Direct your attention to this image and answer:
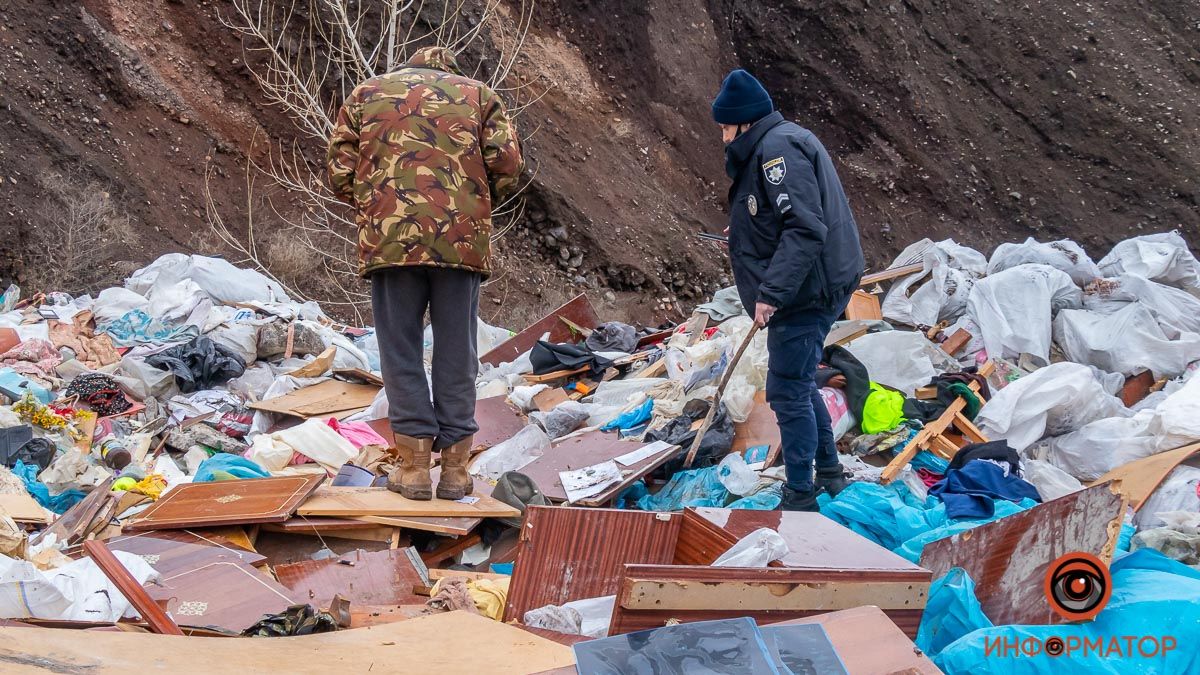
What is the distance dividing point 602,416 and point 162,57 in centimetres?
854

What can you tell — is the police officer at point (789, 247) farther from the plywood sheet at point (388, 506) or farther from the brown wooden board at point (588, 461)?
the plywood sheet at point (388, 506)

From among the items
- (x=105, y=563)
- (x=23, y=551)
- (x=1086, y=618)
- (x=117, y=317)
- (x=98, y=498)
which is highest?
(x=1086, y=618)

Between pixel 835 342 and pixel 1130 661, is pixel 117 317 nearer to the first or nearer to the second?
pixel 835 342

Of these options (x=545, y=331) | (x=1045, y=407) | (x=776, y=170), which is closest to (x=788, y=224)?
(x=776, y=170)

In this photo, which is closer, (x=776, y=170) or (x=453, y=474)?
(x=776, y=170)

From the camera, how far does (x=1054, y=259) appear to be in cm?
698

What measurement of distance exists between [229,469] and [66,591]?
176cm

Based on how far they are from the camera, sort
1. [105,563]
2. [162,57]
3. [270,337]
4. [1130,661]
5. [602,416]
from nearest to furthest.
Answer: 1. [1130,661]
2. [105,563]
3. [602,416]
4. [270,337]
5. [162,57]

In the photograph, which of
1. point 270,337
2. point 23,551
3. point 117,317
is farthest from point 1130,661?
point 117,317

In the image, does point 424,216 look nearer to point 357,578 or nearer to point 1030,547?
point 357,578

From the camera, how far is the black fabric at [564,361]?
6.66 metres

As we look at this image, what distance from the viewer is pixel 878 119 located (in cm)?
1409

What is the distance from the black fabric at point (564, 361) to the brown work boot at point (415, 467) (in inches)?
110

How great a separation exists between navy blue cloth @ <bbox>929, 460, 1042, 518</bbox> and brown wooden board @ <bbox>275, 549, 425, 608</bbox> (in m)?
2.20
